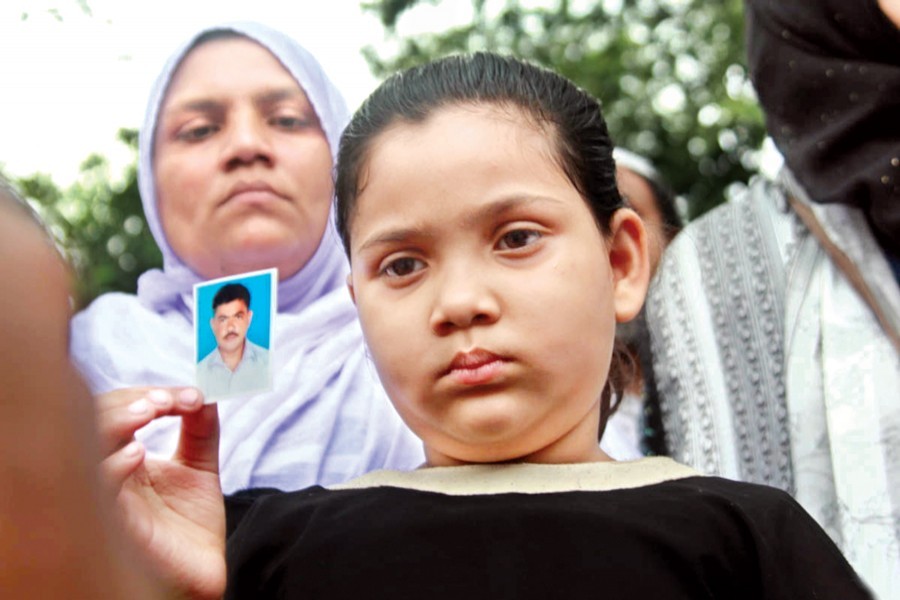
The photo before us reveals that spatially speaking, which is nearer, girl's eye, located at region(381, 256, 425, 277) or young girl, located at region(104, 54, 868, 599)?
young girl, located at region(104, 54, 868, 599)

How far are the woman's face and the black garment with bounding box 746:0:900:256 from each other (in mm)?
934

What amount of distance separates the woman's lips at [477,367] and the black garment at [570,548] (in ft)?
0.53

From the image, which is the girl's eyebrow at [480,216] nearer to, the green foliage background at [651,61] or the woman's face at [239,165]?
the woman's face at [239,165]

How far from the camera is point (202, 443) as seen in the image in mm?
1803

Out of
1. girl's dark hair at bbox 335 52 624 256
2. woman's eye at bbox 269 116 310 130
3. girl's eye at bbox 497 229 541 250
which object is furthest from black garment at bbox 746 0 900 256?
woman's eye at bbox 269 116 310 130

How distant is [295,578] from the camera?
5.22 ft

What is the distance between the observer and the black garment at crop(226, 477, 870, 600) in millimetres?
1492

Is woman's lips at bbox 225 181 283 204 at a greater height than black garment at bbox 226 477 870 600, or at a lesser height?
greater

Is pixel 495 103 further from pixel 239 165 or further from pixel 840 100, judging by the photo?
pixel 840 100

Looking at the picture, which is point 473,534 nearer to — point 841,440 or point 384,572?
point 384,572

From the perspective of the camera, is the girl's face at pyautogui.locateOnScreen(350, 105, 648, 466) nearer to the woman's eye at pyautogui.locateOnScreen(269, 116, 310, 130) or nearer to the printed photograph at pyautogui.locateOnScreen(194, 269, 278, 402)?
the printed photograph at pyautogui.locateOnScreen(194, 269, 278, 402)

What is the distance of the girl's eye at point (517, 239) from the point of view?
5.38 ft

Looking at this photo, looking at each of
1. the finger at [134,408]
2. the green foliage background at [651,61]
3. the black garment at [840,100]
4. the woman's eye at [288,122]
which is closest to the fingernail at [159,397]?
the finger at [134,408]

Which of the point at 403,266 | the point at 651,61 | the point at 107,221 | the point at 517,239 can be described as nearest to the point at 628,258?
the point at 517,239
